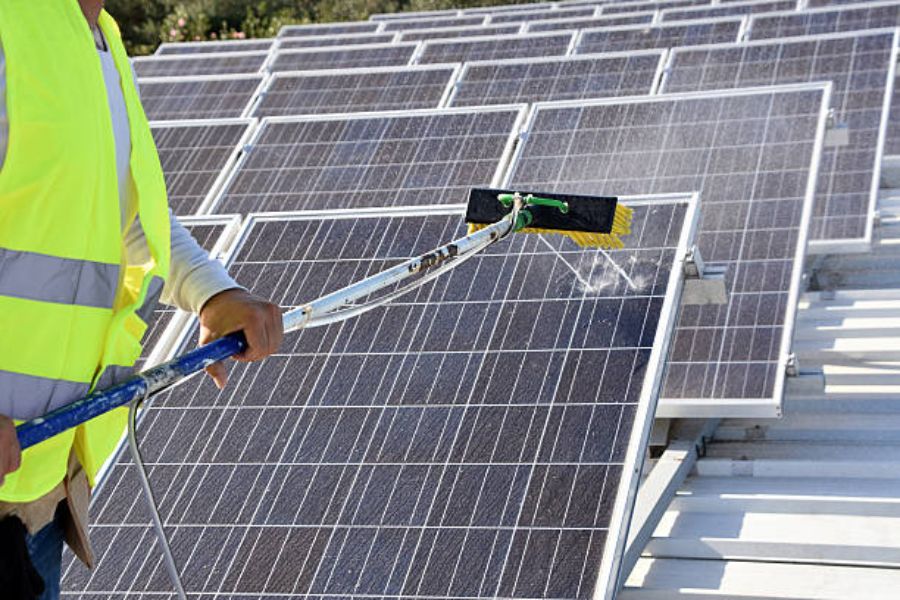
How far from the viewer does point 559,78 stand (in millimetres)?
13695

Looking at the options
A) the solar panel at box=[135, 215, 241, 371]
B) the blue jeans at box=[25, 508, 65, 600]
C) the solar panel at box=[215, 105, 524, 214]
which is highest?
the blue jeans at box=[25, 508, 65, 600]

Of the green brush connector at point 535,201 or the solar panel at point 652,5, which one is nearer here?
the green brush connector at point 535,201

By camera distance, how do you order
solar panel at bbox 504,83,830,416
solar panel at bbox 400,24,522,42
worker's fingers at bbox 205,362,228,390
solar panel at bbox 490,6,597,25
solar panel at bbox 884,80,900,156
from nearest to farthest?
1. worker's fingers at bbox 205,362,228,390
2. solar panel at bbox 504,83,830,416
3. solar panel at bbox 884,80,900,156
4. solar panel at bbox 400,24,522,42
5. solar panel at bbox 490,6,597,25

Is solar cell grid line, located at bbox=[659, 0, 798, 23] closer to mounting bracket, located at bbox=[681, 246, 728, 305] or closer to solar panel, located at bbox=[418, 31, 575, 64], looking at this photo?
solar panel, located at bbox=[418, 31, 575, 64]

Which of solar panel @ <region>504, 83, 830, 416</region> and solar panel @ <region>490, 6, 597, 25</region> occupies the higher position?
solar panel @ <region>504, 83, 830, 416</region>

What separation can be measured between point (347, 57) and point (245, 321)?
47.2ft

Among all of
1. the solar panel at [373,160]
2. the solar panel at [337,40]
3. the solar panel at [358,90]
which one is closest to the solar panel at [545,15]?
the solar panel at [337,40]

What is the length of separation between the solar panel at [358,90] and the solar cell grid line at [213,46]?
6902 millimetres

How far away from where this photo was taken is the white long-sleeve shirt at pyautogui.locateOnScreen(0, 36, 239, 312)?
12.0ft

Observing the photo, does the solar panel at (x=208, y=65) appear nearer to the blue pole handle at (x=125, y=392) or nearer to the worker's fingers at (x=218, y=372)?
the worker's fingers at (x=218, y=372)

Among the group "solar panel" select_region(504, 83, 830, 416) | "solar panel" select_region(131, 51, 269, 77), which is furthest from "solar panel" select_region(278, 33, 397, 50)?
"solar panel" select_region(504, 83, 830, 416)

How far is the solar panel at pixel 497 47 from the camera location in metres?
16.7

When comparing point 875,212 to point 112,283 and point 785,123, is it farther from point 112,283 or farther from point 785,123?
point 112,283

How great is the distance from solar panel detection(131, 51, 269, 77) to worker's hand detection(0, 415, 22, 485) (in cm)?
1590
